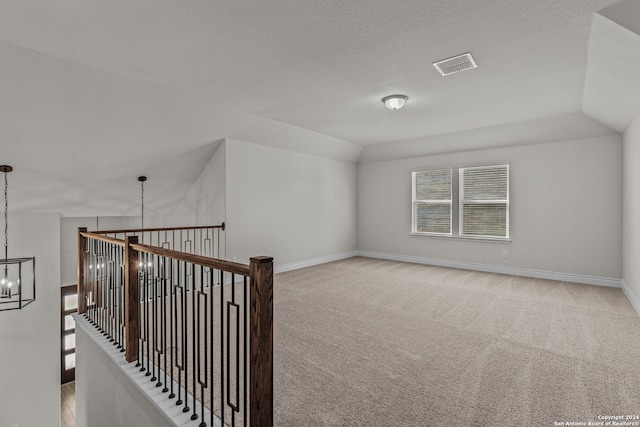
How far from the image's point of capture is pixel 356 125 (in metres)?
5.27

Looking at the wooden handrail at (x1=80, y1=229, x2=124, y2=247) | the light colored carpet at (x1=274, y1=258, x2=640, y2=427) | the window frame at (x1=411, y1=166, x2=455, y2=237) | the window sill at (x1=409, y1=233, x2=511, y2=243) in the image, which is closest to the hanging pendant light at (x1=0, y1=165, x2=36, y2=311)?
the wooden handrail at (x1=80, y1=229, x2=124, y2=247)

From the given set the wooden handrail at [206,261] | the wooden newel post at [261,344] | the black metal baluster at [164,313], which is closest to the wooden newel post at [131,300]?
the wooden handrail at [206,261]

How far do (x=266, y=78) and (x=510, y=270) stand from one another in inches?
211

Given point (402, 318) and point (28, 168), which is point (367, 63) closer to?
point (402, 318)

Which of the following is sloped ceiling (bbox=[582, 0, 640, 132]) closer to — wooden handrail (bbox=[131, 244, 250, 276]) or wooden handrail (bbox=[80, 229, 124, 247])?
wooden handrail (bbox=[131, 244, 250, 276])

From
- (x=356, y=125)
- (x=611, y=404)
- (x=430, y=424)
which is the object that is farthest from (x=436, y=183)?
(x=430, y=424)

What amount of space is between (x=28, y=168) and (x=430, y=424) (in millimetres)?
5221

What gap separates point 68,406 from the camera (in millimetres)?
6133

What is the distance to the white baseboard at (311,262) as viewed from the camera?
596 cm

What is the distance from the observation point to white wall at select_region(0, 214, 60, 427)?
4.91 metres

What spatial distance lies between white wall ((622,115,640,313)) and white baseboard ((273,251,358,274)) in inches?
191

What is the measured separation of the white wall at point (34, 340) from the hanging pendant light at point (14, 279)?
0.11 meters

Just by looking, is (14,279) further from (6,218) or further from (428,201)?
(428,201)

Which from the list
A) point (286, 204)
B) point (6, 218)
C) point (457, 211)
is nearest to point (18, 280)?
point (6, 218)
